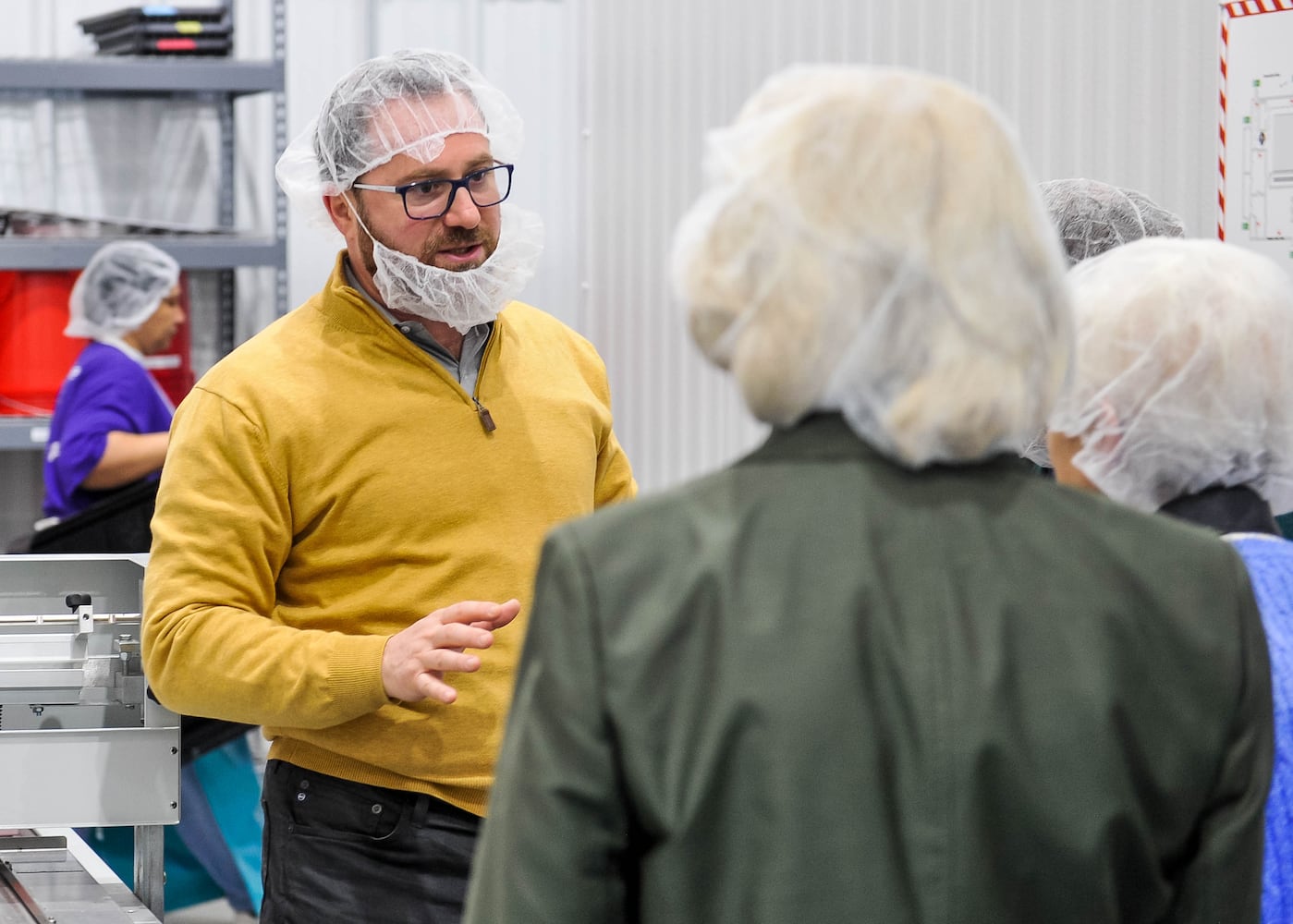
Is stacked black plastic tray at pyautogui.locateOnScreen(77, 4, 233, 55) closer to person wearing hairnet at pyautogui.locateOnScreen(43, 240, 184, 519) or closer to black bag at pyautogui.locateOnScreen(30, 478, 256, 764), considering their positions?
person wearing hairnet at pyautogui.locateOnScreen(43, 240, 184, 519)

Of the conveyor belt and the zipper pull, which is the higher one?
the zipper pull

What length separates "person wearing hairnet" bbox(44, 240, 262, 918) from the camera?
11.1 ft

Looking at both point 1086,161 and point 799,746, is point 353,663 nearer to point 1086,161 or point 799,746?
point 799,746

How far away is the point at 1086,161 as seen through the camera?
8.11 ft

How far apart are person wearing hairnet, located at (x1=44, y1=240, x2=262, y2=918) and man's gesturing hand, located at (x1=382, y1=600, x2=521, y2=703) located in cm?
214

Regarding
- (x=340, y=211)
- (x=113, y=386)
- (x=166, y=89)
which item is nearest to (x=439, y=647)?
(x=340, y=211)

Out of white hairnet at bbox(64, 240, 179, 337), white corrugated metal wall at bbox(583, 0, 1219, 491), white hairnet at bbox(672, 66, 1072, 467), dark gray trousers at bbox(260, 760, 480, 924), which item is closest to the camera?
white hairnet at bbox(672, 66, 1072, 467)

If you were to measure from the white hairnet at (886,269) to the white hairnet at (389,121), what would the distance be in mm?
922

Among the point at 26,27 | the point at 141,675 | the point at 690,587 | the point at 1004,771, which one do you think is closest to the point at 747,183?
the point at 690,587

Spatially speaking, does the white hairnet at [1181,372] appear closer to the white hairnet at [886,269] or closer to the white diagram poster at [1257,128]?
the white hairnet at [886,269]

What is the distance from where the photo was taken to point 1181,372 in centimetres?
104

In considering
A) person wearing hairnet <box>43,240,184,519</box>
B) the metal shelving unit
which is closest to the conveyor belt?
person wearing hairnet <box>43,240,184,519</box>

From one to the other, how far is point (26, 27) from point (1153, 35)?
3.02 meters

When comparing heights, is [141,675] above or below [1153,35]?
below
